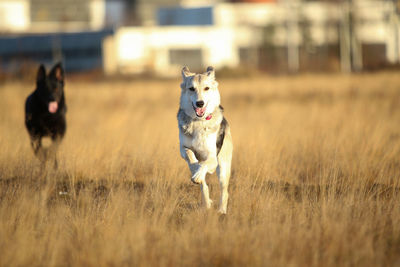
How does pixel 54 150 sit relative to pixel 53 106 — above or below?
below

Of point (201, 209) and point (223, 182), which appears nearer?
point (201, 209)

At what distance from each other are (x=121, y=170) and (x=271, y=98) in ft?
44.1

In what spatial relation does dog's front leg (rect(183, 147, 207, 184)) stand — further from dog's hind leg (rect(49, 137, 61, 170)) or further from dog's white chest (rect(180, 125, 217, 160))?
dog's hind leg (rect(49, 137, 61, 170))

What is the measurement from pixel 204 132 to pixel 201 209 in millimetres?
766

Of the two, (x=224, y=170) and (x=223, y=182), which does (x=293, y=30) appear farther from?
(x=223, y=182)

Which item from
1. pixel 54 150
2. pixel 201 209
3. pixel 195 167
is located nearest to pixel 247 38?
pixel 54 150

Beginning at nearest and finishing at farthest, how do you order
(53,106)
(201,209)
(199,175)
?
(199,175), (201,209), (53,106)

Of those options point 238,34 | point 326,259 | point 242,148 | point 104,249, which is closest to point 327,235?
point 326,259

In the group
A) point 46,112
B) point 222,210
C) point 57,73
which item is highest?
point 57,73

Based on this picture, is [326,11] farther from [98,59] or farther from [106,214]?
[106,214]

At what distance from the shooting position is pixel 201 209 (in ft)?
19.9

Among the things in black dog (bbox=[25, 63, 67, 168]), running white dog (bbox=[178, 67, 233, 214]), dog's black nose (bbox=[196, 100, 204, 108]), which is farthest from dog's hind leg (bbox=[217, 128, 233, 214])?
black dog (bbox=[25, 63, 67, 168])

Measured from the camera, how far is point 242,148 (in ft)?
30.9

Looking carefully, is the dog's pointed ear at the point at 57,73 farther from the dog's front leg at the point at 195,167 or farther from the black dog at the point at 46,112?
the dog's front leg at the point at 195,167
